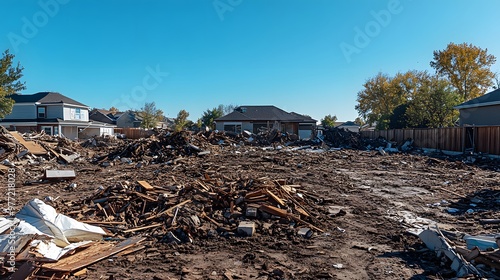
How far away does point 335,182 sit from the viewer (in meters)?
10.1

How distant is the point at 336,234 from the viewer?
18.4 feet

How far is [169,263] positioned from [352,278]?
2.62m

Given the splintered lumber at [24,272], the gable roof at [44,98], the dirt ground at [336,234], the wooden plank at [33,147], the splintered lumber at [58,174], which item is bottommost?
the dirt ground at [336,234]

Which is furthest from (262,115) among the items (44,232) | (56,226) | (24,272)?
(24,272)

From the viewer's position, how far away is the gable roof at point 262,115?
3909 cm

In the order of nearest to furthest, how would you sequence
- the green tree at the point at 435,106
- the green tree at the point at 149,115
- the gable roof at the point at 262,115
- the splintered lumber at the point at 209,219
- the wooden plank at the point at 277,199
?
the splintered lumber at the point at 209,219 → the wooden plank at the point at 277,199 → the green tree at the point at 435,106 → the gable roof at the point at 262,115 → the green tree at the point at 149,115

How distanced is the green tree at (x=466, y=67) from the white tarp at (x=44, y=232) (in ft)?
137

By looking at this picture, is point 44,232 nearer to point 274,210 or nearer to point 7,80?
point 274,210

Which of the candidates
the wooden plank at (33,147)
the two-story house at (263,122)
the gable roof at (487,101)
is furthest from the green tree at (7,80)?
the gable roof at (487,101)

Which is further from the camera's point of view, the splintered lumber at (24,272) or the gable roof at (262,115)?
the gable roof at (262,115)

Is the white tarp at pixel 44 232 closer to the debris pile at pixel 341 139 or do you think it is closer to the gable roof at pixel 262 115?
the debris pile at pixel 341 139

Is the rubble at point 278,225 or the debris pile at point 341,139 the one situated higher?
the debris pile at point 341,139

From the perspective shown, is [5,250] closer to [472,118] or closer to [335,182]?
[335,182]

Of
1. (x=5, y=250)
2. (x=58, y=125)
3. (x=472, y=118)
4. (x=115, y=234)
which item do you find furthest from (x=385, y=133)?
(x=58, y=125)
